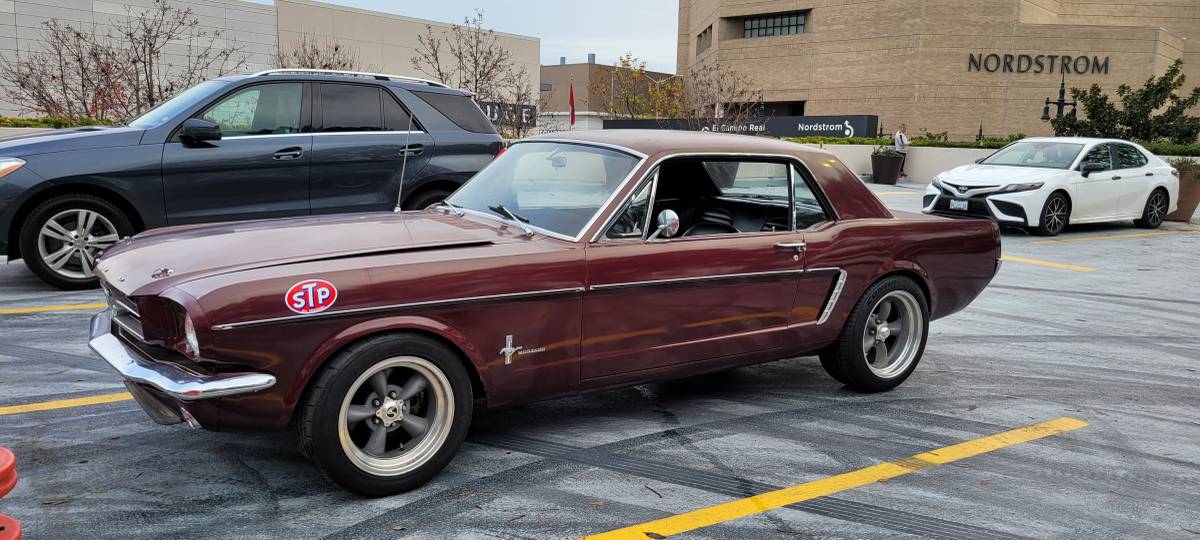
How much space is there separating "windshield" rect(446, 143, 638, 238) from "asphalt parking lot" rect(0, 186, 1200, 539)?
1.08 m

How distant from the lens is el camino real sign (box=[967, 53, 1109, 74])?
50.8 m

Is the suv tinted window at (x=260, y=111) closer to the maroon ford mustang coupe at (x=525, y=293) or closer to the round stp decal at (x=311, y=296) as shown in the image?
the maroon ford mustang coupe at (x=525, y=293)

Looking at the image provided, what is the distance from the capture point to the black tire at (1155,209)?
52.9 feet

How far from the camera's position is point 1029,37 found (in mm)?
51031

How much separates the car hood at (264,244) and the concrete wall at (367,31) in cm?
3698

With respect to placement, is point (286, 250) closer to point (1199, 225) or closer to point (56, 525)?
point (56, 525)

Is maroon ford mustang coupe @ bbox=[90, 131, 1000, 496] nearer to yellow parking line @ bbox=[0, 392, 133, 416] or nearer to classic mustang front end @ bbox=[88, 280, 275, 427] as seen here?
classic mustang front end @ bbox=[88, 280, 275, 427]

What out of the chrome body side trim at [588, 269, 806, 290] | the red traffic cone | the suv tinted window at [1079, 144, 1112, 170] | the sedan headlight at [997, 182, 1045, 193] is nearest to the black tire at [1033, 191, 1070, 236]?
the sedan headlight at [997, 182, 1045, 193]

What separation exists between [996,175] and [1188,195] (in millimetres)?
6108

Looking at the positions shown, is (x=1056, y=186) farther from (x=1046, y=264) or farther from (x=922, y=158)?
(x=922, y=158)

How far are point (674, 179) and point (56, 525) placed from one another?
135 inches

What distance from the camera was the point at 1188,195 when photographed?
696 inches

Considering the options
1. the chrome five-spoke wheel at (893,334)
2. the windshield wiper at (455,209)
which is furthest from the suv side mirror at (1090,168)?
the windshield wiper at (455,209)

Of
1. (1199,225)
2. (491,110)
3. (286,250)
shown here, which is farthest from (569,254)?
(491,110)
